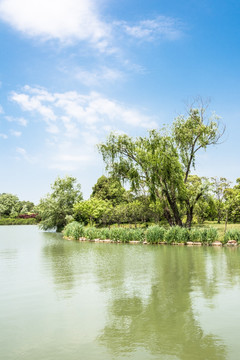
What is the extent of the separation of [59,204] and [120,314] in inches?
1869

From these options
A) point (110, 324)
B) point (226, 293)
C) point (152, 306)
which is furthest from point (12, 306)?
point (226, 293)

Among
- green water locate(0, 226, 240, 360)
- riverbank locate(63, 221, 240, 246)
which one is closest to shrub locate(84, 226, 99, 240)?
riverbank locate(63, 221, 240, 246)

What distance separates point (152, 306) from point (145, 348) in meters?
2.83

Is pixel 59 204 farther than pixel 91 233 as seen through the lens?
Yes

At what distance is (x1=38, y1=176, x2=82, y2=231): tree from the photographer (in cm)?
5409

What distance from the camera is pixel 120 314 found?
26.1ft

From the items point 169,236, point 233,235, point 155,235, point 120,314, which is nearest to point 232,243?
point 233,235

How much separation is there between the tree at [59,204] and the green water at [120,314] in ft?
131

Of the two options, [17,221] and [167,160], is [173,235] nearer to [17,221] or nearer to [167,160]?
[167,160]

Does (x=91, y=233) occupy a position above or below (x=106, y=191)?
below

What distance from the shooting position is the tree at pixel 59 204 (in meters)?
54.1

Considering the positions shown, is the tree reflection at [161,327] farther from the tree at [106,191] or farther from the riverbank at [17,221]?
the riverbank at [17,221]

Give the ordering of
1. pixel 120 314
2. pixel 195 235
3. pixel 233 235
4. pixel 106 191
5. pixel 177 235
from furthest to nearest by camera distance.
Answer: pixel 106 191
pixel 177 235
pixel 195 235
pixel 233 235
pixel 120 314

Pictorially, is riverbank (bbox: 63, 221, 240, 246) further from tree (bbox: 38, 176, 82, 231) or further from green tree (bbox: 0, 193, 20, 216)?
green tree (bbox: 0, 193, 20, 216)
